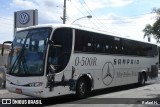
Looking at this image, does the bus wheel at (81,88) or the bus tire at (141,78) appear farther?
the bus tire at (141,78)

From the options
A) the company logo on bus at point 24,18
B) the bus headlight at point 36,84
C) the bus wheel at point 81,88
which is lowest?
the bus wheel at point 81,88

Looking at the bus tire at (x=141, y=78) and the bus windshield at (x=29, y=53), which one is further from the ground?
the bus windshield at (x=29, y=53)

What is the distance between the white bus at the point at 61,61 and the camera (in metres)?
12.9

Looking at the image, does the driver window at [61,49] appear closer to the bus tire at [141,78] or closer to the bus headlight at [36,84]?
the bus headlight at [36,84]

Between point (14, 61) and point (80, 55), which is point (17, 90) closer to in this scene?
point (14, 61)

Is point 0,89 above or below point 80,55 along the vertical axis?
below

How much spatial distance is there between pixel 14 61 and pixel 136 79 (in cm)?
1080

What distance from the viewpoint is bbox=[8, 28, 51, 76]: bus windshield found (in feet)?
42.3

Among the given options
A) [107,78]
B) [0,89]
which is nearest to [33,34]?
[107,78]

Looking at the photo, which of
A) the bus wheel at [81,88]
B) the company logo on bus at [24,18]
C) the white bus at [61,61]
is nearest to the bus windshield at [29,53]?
the white bus at [61,61]

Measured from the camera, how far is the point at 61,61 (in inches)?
542

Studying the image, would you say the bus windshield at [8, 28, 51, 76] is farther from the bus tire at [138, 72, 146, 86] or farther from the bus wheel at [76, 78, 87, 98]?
the bus tire at [138, 72, 146, 86]

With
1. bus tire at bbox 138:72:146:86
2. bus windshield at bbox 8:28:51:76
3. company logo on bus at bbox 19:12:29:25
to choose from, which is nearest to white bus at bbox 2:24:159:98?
bus windshield at bbox 8:28:51:76

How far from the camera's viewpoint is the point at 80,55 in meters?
15.1
